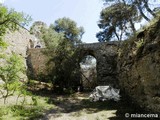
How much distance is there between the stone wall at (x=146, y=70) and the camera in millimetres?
7008

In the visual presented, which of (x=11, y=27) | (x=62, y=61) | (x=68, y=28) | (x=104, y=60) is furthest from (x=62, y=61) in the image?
(x=68, y=28)

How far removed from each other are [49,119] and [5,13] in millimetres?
4394

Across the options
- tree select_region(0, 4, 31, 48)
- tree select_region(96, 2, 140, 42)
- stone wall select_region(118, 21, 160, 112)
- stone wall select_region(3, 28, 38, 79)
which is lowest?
stone wall select_region(118, 21, 160, 112)

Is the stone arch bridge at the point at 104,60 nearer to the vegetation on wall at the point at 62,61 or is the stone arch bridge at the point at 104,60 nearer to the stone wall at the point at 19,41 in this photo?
the stone wall at the point at 19,41

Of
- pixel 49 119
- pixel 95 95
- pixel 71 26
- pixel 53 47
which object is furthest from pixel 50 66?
pixel 71 26

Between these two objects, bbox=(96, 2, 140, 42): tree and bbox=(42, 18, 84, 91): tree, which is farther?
bbox=(96, 2, 140, 42): tree

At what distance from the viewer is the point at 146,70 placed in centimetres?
764

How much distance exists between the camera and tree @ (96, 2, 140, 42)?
20.2 metres

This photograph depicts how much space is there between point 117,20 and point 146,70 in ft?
55.4

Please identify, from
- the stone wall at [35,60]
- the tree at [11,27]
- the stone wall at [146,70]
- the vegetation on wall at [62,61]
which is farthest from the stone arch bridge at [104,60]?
the tree at [11,27]

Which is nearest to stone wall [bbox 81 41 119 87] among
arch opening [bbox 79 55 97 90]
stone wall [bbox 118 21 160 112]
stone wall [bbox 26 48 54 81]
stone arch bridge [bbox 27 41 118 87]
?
stone arch bridge [bbox 27 41 118 87]

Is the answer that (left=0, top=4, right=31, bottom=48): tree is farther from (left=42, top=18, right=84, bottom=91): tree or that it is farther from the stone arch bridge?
the stone arch bridge

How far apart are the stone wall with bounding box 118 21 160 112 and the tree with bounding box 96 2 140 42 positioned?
29.0ft

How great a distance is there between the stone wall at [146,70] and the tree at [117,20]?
8.85 meters
